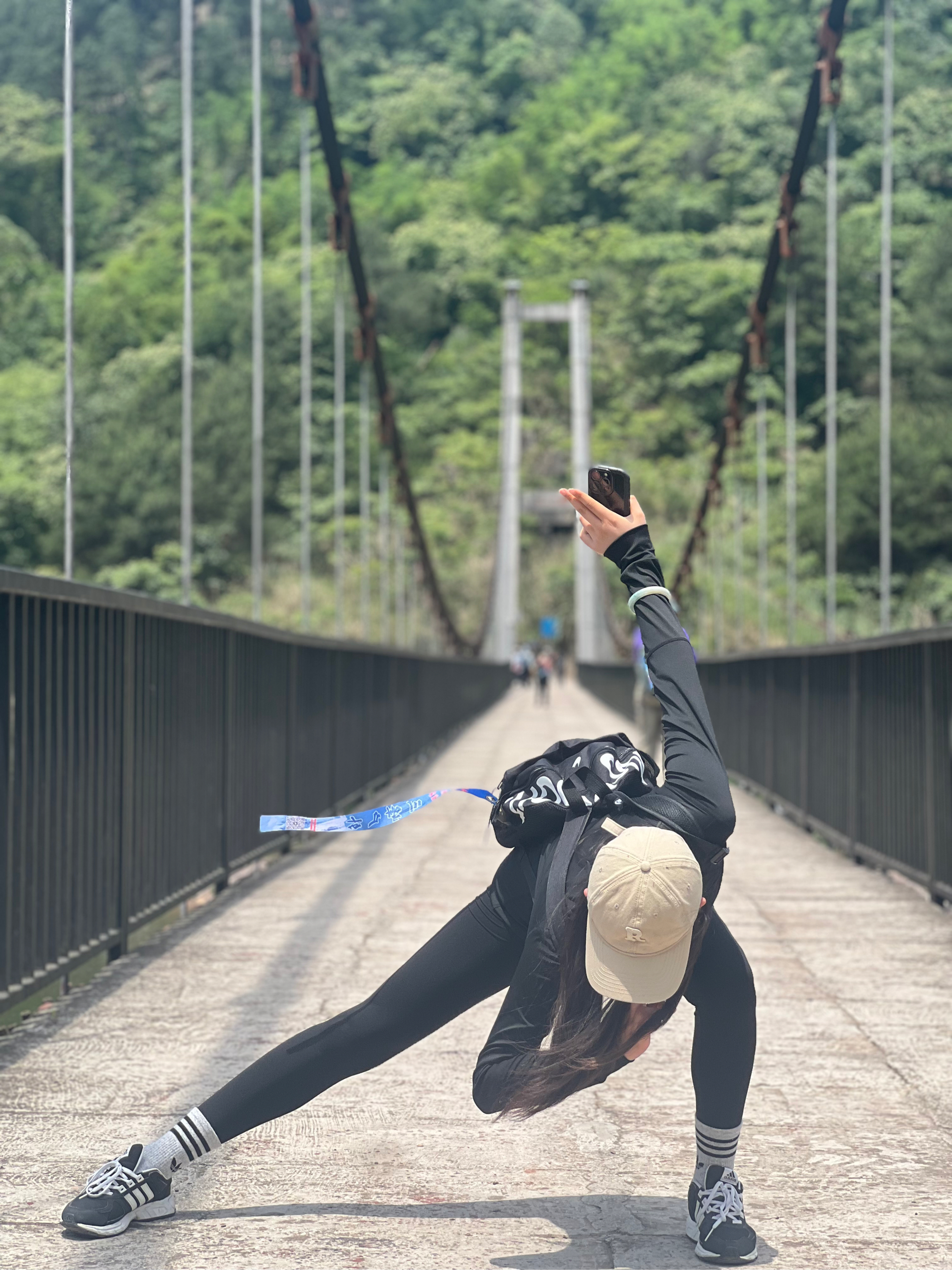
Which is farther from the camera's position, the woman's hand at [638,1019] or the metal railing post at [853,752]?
the metal railing post at [853,752]

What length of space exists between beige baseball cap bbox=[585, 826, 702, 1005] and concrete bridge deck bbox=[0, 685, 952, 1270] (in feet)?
1.65

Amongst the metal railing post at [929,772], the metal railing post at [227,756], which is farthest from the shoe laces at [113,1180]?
the metal railing post at [929,772]

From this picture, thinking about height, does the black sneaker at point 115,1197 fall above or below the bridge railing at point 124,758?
below

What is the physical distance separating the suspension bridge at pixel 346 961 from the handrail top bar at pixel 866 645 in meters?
0.03

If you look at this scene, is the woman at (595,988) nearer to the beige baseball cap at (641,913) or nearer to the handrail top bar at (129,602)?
the beige baseball cap at (641,913)

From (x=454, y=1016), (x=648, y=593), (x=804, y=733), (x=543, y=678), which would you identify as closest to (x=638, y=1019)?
(x=454, y=1016)

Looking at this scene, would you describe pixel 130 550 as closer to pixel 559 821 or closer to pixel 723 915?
pixel 723 915

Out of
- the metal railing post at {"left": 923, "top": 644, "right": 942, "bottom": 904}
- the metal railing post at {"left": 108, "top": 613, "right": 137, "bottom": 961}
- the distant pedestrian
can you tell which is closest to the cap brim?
the metal railing post at {"left": 108, "top": 613, "right": 137, "bottom": 961}

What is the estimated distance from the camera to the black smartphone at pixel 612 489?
280 cm

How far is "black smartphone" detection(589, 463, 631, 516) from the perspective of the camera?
2.80m

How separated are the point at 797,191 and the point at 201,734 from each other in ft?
53.6

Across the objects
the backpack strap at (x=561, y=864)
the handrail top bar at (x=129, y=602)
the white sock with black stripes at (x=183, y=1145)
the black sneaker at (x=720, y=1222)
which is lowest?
the black sneaker at (x=720, y=1222)

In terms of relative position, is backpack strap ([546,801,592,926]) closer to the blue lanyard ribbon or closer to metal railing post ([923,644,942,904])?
the blue lanyard ribbon

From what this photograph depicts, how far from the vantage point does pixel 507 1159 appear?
11.5 feet
